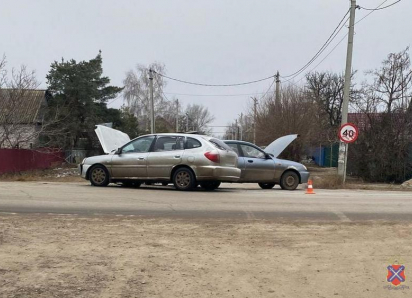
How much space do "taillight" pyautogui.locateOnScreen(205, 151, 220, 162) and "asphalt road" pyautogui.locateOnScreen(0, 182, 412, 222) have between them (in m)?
0.94

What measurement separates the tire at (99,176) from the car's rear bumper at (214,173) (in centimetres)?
268

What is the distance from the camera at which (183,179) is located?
11570 millimetres

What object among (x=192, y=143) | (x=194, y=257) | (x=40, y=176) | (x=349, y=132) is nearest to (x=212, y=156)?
(x=192, y=143)

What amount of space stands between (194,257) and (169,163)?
254 inches

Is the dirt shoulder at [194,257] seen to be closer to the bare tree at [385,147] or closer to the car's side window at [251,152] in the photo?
the car's side window at [251,152]

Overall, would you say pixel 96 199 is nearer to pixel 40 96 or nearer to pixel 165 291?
pixel 165 291

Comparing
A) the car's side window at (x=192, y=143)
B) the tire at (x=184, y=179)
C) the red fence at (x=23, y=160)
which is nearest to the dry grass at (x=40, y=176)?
the red fence at (x=23, y=160)

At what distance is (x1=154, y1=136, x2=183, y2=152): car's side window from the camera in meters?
11.7

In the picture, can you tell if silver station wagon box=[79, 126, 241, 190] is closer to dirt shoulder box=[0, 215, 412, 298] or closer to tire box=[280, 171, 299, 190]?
tire box=[280, 171, 299, 190]

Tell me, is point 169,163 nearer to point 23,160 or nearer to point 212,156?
point 212,156

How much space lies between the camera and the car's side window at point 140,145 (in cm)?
1202

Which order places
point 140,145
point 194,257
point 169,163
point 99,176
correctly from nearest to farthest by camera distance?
point 194,257, point 169,163, point 140,145, point 99,176

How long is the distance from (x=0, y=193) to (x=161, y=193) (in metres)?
3.76

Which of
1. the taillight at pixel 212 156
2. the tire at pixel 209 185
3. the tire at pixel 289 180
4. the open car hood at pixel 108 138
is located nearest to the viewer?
the taillight at pixel 212 156
